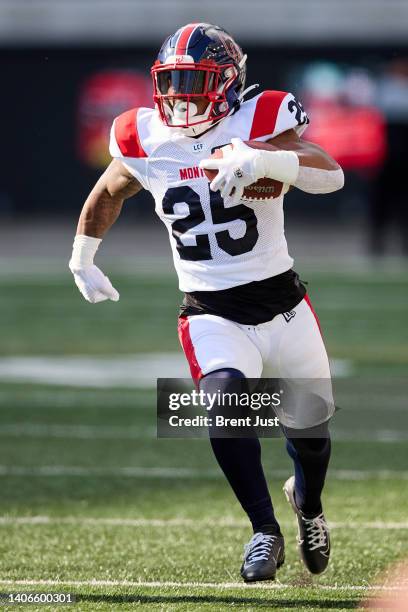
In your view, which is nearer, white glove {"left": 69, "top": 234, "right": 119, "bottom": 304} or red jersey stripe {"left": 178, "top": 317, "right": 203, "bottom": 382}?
red jersey stripe {"left": 178, "top": 317, "right": 203, "bottom": 382}

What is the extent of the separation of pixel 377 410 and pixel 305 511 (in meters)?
3.45

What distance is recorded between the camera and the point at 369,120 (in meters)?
23.3

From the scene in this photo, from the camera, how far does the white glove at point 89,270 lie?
4.43 m

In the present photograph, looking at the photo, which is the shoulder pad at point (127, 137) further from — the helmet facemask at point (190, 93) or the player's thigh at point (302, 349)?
the player's thigh at point (302, 349)

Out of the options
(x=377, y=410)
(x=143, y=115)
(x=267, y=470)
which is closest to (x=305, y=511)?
(x=143, y=115)

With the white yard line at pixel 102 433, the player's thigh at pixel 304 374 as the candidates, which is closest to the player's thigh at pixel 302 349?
the player's thigh at pixel 304 374

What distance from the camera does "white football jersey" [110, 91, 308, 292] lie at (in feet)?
13.5

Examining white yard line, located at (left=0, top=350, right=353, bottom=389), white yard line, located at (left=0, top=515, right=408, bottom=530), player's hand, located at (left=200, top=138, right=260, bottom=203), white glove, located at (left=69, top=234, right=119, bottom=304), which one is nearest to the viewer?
player's hand, located at (left=200, top=138, right=260, bottom=203)

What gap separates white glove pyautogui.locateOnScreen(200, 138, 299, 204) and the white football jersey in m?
0.20

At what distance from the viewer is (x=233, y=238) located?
411cm

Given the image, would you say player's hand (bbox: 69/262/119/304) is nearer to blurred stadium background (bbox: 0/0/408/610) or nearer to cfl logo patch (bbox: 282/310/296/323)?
cfl logo patch (bbox: 282/310/296/323)

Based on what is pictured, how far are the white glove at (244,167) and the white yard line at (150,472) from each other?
2403mm

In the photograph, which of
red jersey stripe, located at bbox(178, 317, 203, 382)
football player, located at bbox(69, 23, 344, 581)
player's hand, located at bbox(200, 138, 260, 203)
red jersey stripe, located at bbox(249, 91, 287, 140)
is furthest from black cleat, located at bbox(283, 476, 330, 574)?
red jersey stripe, located at bbox(249, 91, 287, 140)

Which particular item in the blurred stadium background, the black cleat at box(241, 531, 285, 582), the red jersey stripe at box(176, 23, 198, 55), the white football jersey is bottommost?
the blurred stadium background
